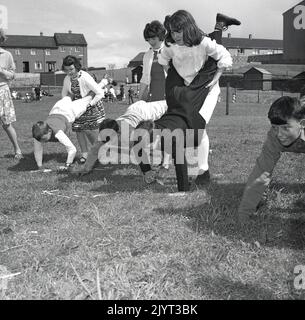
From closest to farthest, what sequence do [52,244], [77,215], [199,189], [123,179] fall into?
[52,244] < [77,215] < [199,189] < [123,179]

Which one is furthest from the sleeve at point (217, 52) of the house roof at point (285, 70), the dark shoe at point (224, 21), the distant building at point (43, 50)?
the distant building at point (43, 50)

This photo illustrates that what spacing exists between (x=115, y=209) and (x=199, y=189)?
3.97ft

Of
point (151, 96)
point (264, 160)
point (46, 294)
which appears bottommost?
point (46, 294)

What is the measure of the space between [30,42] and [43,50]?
11.6 ft

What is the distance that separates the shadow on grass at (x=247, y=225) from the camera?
143 inches

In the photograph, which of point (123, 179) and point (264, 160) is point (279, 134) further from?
point (123, 179)

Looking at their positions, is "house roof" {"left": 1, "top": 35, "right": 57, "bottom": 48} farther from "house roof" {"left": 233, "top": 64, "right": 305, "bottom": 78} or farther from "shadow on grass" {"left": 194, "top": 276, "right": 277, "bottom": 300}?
"shadow on grass" {"left": 194, "top": 276, "right": 277, "bottom": 300}

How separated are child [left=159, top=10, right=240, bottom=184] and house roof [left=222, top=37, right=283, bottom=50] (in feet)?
365

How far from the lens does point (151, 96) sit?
6309mm

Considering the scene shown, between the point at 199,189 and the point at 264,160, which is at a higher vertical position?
the point at 264,160

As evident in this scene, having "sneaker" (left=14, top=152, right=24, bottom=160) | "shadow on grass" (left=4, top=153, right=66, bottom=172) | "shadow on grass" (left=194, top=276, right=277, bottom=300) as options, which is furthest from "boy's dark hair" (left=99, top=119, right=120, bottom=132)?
"shadow on grass" (left=194, top=276, right=277, bottom=300)

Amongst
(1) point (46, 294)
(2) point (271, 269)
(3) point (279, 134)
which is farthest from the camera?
(3) point (279, 134)
